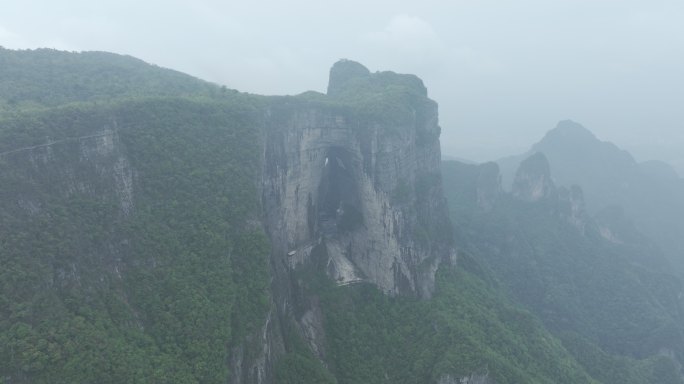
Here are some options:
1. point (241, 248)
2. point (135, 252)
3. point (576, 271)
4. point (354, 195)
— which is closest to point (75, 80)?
point (135, 252)

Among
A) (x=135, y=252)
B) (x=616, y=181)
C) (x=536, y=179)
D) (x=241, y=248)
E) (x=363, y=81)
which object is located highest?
(x=363, y=81)

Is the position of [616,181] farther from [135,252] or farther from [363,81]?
[135,252]

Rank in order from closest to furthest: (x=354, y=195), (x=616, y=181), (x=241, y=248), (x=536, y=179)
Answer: (x=241, y=248)
(x=354, y=195)
(x=536, y=179)
(x=616, y=181)

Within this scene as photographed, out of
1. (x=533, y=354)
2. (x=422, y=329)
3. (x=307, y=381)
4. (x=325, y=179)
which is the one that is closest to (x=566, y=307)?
(x=533, y=354)

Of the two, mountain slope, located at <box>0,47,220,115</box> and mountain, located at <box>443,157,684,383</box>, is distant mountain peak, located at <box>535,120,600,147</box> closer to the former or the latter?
mountain, located at <box>443,157,684,383</box>

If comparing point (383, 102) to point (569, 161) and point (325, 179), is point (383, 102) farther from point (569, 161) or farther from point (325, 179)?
point (569, 161)

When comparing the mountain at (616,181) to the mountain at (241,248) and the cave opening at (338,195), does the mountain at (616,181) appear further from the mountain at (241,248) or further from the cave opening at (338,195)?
the cave opening at (338,195)
